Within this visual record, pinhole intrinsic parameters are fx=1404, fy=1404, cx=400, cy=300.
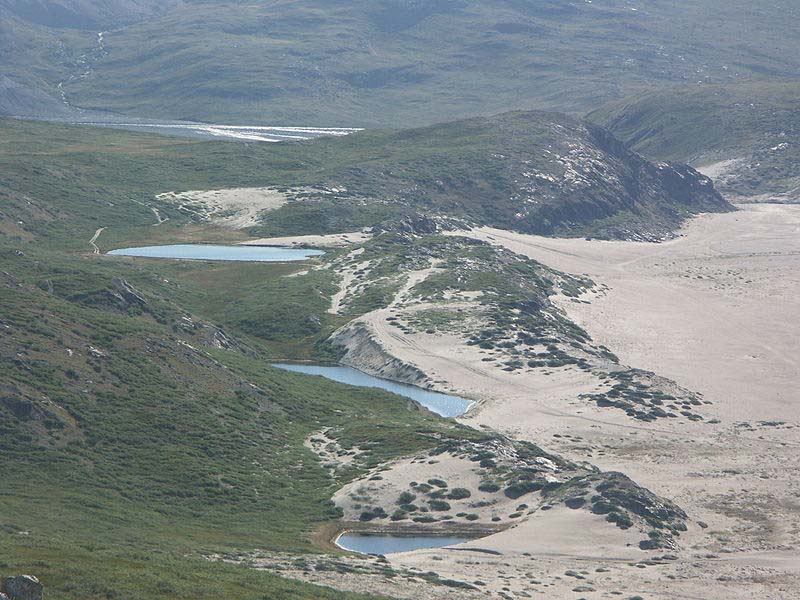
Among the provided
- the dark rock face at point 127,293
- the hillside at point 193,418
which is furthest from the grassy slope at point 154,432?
the dark rock face at point 127,293

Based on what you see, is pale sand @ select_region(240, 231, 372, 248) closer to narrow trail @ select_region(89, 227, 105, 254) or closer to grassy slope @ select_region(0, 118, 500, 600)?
narrow trail @ select_region(89, 227, 105, 254)

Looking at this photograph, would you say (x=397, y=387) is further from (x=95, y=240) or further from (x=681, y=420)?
(x=95, y=240)

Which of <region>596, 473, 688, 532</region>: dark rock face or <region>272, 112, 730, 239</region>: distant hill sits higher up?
<region>596, 473, 688, 532</region>: dark rock face

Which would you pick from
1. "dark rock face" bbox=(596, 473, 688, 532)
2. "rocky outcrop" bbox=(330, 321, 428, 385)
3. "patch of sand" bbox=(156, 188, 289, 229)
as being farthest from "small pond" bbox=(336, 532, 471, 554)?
"patch of sand" bbox=(156, 188, 289, 229)

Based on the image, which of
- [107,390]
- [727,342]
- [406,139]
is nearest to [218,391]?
[107,390]

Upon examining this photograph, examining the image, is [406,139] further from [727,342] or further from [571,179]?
[727,342]

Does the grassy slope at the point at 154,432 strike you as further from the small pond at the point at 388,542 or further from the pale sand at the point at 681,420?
the pale sand at the point at 681,420
